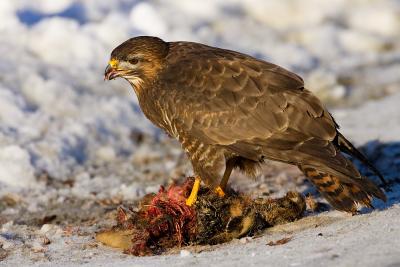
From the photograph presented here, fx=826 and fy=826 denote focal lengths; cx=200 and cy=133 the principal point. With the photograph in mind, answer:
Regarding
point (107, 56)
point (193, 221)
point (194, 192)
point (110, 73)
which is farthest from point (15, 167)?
point (107, 56)

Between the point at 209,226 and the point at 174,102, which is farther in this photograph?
the point at 174,102

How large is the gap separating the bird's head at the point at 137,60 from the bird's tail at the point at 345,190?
1.53 m

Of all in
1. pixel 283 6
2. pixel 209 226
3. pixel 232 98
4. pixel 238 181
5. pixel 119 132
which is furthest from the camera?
pixel 283 6

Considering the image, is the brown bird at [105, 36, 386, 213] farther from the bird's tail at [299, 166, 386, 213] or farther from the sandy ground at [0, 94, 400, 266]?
the sandy ground at [0, 94, 400, 266]

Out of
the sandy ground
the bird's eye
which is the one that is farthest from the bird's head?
the sandy ground

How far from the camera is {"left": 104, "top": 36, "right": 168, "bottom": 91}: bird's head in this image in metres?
6.48

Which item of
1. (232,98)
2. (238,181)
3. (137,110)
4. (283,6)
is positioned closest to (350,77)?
(283,6)

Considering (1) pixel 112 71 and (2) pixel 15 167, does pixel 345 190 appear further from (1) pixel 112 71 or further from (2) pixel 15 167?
(2) pixel 15 167

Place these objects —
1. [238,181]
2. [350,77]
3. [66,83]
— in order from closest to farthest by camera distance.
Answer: [238,181], [66,83], [350,77]

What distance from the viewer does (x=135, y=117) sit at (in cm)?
988

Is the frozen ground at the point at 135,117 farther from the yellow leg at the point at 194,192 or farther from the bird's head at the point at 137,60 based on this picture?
the bird's head at the point at 137,60

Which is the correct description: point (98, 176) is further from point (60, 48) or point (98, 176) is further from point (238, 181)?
point (60, 48)

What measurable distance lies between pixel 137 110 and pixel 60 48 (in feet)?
5.53

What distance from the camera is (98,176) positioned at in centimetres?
840
